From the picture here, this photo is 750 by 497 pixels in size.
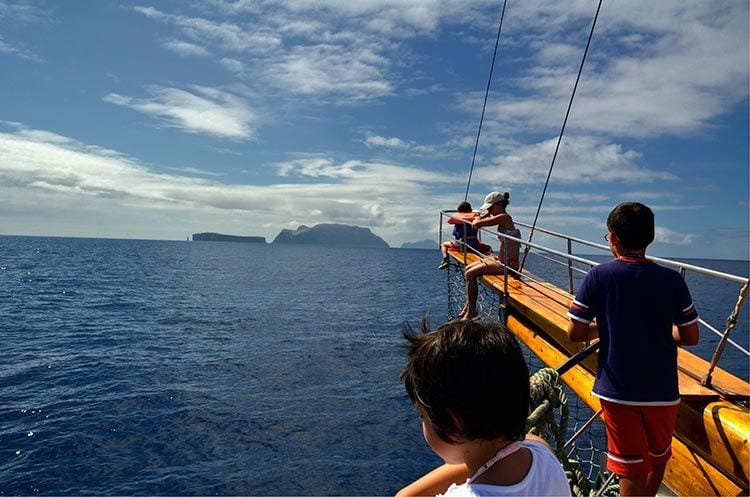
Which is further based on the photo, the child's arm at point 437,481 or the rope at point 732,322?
the rope at point 732,322

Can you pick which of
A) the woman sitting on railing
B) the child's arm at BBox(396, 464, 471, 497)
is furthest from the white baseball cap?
the child's arm at BBox(396, 464, 471, 497)

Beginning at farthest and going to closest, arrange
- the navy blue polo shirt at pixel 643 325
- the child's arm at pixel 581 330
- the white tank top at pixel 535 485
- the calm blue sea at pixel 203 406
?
the calm blue sea at pixel 203 406 → the child's arm at pixel 581 330 → the navy blue polo shirt at pixel 643 325 → the white tank top at pixel 535 485

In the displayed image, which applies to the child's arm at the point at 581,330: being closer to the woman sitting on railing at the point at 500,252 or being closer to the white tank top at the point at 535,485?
the white tank top at the point at 535,485

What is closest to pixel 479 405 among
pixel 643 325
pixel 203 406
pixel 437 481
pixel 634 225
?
pixel 437 481

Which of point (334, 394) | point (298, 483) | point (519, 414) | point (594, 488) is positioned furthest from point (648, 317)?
point (334, 394)

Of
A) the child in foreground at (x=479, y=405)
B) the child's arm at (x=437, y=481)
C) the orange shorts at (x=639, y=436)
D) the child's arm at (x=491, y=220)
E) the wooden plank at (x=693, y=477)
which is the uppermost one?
the child's arm at (x=491, y=220)

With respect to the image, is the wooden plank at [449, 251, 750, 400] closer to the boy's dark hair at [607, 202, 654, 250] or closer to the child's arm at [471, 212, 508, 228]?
the child's arm at [471, 212, 508, 228]

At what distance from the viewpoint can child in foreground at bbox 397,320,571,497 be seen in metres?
1.50

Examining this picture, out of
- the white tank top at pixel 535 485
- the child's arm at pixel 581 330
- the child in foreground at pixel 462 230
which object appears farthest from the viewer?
the child in foreground at pixel 462 230

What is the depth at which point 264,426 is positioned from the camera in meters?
14.1

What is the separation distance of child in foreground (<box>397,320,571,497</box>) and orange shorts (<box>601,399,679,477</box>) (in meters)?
2.32

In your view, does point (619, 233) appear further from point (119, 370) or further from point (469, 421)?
point (119, 370)

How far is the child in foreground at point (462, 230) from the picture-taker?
1211 cm

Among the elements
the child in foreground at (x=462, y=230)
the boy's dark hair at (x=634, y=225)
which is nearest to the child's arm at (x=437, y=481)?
the boy's dark hair at (x=634, y=225)
